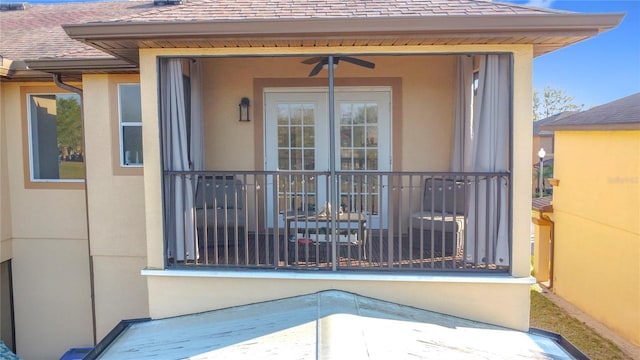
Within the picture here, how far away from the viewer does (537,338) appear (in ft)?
14.8

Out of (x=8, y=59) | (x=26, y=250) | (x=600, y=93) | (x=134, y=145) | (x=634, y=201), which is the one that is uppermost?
(x=600, y=93)

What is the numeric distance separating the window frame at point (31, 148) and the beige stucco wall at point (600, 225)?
9.62 meters

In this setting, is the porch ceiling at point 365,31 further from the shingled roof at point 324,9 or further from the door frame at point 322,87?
the door frame at point 322,87

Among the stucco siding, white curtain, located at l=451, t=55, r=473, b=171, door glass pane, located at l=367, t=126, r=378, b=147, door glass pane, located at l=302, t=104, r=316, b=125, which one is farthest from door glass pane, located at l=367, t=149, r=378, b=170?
the stucco siding

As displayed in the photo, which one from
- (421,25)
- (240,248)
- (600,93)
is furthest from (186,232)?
(600,93)

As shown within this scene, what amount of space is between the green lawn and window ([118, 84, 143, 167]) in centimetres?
107

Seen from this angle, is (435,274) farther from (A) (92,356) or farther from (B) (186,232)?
(A) (92,356)

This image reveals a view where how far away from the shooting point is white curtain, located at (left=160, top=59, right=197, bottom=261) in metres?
4.97

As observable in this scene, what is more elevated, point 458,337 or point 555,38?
point 555,38

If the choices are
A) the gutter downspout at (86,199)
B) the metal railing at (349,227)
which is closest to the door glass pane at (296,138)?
the metal railing at (349,227)

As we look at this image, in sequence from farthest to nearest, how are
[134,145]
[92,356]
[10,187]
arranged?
1. [10,187]
2. [134,145]
3. [92,356]

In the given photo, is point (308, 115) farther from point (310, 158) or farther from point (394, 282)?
point (394, 282)

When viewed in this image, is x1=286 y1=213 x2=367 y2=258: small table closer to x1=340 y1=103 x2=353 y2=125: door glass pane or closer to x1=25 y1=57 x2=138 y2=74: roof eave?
x1=340 y1=103 x2=353 y2=125: door glass pane

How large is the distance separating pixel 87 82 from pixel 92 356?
3953 millimetres
